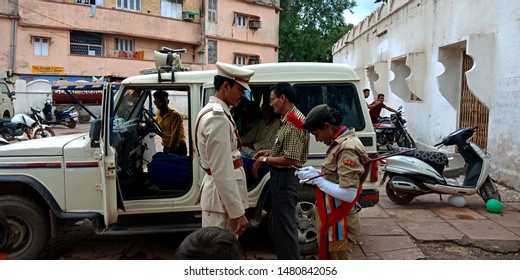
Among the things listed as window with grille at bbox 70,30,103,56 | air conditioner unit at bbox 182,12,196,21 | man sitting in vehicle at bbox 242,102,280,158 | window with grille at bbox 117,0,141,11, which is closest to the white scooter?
man sitting in vehicle at bbox 242,102,280,158

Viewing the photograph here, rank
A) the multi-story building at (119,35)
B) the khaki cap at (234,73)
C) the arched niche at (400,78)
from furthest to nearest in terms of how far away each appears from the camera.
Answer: the multi-story building at (119,35) → the arched niche at (400,78) → the khaki cap at (234,73)

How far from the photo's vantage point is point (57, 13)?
2244 cm

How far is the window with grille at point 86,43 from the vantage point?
23562 millimetres

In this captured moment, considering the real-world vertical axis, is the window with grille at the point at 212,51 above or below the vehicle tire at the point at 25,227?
above

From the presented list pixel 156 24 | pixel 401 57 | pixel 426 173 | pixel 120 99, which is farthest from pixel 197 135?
pixel 156 24

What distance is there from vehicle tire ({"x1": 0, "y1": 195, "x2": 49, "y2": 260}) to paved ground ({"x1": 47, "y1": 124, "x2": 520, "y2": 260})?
414 millimetres

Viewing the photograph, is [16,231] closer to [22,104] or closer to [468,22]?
[468,22]

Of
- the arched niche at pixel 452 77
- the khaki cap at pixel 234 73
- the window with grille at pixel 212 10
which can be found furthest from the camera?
the window with grille at pixel 212 10

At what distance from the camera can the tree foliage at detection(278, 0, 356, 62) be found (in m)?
35.2

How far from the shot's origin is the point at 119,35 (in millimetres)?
25031

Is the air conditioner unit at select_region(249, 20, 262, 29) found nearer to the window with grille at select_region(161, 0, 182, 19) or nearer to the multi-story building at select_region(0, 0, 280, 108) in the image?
the multi-story building at select_region(0, 0, 280, 108)

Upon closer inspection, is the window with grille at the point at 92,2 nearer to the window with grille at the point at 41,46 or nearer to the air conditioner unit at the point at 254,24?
the window with grille at the point at 41,46

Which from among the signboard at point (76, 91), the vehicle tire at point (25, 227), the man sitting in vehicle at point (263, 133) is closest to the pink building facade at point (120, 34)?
the signboard at point (76, 91)

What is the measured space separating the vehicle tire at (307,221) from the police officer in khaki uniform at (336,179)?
1.22 meters
